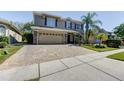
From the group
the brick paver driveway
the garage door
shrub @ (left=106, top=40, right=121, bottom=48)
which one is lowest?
the brick paver driveway

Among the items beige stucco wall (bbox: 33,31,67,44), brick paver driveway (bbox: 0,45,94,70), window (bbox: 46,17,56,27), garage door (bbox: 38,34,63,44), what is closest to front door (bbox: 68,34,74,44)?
beige stucco wall (bbox: 33,31,67,44)

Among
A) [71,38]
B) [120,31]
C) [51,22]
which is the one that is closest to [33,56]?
[51,22]

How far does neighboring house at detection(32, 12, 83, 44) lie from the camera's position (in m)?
21.0

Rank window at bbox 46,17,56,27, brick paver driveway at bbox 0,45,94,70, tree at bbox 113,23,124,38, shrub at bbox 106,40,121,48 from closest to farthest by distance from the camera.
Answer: brick paver driveway at bbox 0,45,94,70
shrub at bbox 106,40,121,48
window at bbox 46,17,56,27
tree at bbox 113,23,124,38

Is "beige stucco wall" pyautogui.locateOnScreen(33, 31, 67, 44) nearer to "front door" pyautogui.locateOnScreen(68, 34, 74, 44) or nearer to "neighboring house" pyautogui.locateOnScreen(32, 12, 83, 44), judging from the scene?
"neighboring house" pyautogui.locateOnScreen(32, 12, 83, 44)

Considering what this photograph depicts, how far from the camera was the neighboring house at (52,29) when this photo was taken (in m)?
21.0

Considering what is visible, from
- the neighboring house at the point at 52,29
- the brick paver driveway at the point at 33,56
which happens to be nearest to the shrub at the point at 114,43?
the neighboring house at the point at 52,29

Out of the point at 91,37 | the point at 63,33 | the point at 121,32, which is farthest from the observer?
the point at 121,32

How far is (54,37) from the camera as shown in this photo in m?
22.6

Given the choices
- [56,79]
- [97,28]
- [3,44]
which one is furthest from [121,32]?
[56,79]

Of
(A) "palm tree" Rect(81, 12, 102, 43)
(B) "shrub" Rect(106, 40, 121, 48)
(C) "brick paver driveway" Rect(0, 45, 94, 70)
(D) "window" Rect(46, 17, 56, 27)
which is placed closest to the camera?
(C) "brick paver driveway" Rect(0, 45, 94, 70)

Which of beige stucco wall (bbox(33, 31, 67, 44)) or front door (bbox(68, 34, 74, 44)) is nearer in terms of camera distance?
beige stucco wall (bbox(33, 31, 67, 44))
